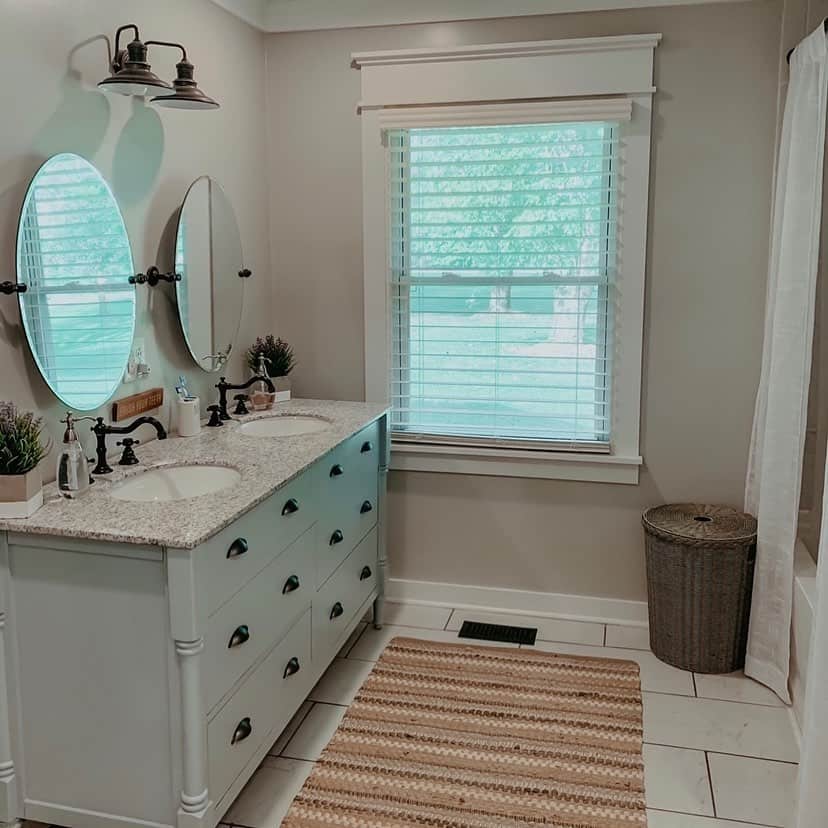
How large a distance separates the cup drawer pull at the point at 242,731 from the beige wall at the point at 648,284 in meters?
1.59

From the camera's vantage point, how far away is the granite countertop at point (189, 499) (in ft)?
6.49

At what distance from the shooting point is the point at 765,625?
3078mm

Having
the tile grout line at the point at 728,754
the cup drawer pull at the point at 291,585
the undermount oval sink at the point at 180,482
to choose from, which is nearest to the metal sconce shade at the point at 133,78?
the undermount oval sink at the point at 180,482

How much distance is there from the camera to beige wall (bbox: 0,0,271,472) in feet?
7.41

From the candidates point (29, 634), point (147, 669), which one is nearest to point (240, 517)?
point (147, 669)

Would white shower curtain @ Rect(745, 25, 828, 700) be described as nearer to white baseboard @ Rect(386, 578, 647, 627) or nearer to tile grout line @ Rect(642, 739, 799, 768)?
tile grout line @ Rect(642, 739, 799, 768)

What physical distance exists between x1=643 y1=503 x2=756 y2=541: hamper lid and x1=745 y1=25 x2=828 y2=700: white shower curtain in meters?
0.10

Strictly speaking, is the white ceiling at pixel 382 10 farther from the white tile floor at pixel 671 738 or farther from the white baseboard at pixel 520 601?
the white tile floor at pixel 671 738

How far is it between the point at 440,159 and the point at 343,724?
2075 millimetres

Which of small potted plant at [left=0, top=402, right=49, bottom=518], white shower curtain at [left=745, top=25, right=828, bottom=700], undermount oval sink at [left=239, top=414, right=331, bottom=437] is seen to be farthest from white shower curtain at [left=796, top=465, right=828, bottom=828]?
undermount oval sink at [left=239, top=414, right=331, bottom=437]

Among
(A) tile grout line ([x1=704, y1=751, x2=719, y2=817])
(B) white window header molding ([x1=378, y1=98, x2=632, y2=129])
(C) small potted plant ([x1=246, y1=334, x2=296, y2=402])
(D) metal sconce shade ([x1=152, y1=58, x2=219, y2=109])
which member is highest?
(B) white window header molding ([x1=378, y1=98, x2=632, y2=129])

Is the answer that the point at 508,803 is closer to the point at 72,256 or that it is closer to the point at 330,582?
the point at 330,582

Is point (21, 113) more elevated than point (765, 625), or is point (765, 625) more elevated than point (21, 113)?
point (21, 113)

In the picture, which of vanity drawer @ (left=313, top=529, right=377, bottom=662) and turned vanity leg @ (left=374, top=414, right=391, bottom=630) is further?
turned vanity leg @ (left=374, top=414, right=391, bottom=630)
